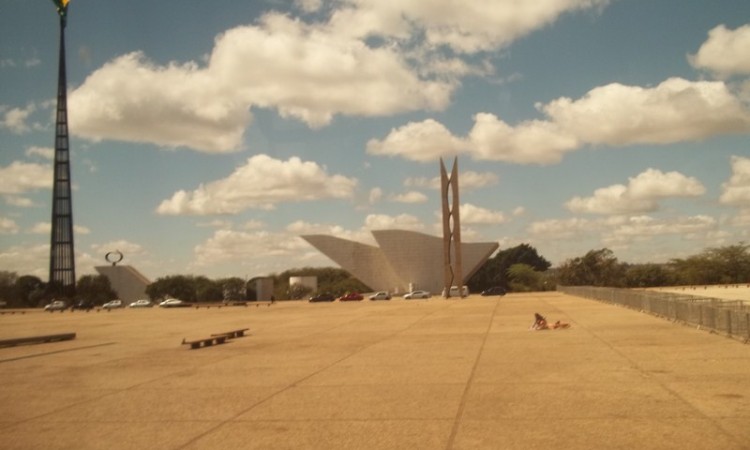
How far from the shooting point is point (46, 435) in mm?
9906

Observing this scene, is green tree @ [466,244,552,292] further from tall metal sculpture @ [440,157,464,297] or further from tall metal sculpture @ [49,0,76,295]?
tall metal sculpture @ [49,0,76,295]

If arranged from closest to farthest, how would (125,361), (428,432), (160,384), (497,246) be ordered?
(428,432) → (160,384) → (125,361) → (497,246)

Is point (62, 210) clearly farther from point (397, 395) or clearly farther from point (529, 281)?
point (397, 395)

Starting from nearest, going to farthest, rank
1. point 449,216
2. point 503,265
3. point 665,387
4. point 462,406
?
1. point 462,406
2. point 665,387
3. point 449,216
4. point 503,265

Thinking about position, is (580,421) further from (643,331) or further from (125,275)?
(125,275)

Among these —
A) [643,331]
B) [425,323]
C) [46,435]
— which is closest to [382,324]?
[425,323]

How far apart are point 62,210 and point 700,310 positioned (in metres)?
84.3

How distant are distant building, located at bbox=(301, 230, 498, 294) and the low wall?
56901 mm

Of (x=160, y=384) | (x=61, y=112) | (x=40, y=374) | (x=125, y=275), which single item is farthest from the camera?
(x=125, y=275)

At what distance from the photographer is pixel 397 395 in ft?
40.0

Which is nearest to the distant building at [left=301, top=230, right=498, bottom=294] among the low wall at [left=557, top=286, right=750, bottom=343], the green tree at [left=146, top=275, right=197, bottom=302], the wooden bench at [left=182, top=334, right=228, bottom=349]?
the green tree at [left=146, top=275, right=197, bottom=302]

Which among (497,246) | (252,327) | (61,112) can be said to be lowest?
(252,327)

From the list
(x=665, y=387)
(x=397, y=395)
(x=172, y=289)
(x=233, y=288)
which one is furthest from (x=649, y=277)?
(x=397, y=395)

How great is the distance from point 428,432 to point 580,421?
2054mm
